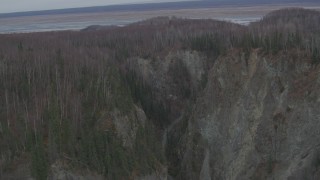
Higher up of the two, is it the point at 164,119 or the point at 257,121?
the point at 257,121

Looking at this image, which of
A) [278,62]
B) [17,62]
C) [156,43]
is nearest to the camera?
[278,62]

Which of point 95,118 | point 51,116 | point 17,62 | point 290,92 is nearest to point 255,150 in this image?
point 290,92

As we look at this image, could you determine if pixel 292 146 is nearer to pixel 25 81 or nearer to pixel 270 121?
pixel 270 121

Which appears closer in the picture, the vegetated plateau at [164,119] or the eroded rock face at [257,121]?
the vegetated plateau at [164,119]

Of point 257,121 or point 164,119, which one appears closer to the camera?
point 257,121
